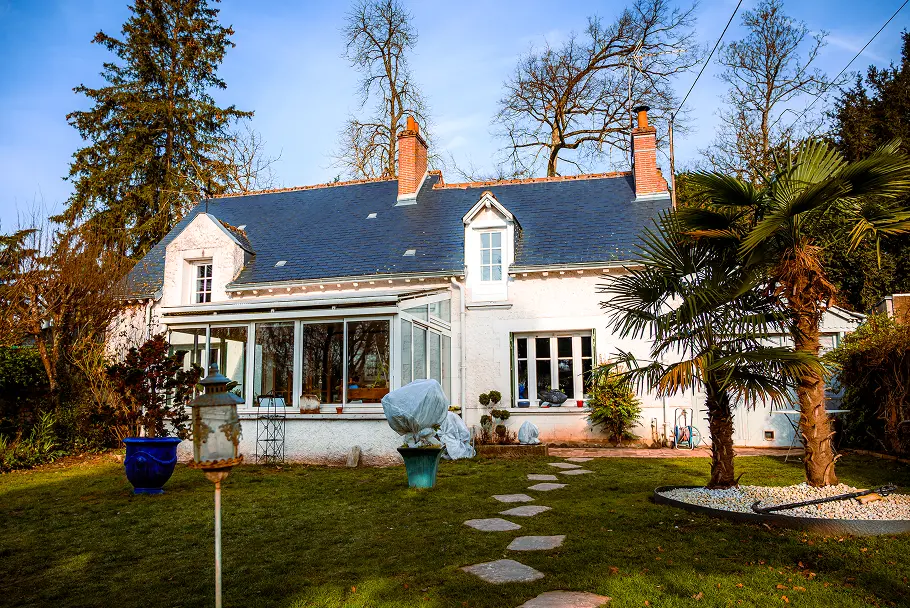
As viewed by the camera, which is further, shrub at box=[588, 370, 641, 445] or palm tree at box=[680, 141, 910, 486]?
shrub at box=[588, 370, 641, 445]

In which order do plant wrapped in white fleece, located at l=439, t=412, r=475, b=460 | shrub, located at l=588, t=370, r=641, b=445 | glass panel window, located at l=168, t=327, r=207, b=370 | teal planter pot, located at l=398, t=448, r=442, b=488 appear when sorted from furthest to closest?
shrub, located at l=588, t=370, r=641, b=445, glass panel window, located at l=168, t=327, r=207, b=370, plant wrapped in white fleece, located at l=439, t=412, r=475, b=460, teal planter pot, located at l=398, t=448, r=442, b=488

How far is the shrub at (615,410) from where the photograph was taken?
557 inches

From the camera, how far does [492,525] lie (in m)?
6.41

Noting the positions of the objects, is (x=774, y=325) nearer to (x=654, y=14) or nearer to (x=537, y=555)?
(x=537, y=555)

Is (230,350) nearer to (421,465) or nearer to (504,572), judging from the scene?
(421,465)

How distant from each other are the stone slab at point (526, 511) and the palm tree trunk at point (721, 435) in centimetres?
201

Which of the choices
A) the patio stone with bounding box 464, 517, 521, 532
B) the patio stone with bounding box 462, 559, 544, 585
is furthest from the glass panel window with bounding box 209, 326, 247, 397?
the patio stone with bounding box 462, 559, 544, 585

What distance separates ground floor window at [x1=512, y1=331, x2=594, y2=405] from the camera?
15.0 meters

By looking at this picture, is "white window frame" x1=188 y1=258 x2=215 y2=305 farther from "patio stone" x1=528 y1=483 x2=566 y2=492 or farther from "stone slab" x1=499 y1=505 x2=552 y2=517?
"stone slab" x1=499 y1=505 x2=552 y2=517

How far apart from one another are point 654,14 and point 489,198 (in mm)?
14314

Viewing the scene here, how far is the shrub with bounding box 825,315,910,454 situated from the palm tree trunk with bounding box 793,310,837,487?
9.37ft

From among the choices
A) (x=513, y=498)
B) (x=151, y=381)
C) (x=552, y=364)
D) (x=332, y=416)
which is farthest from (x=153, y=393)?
(x=552, y=364)

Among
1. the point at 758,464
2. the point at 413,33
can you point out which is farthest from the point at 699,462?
the point at 413,33

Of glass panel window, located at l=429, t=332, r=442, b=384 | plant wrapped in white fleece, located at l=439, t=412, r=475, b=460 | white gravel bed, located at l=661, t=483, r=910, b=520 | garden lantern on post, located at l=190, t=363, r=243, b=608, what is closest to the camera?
garden lantern on post, located at l=190, t=363, r=243, b=608
